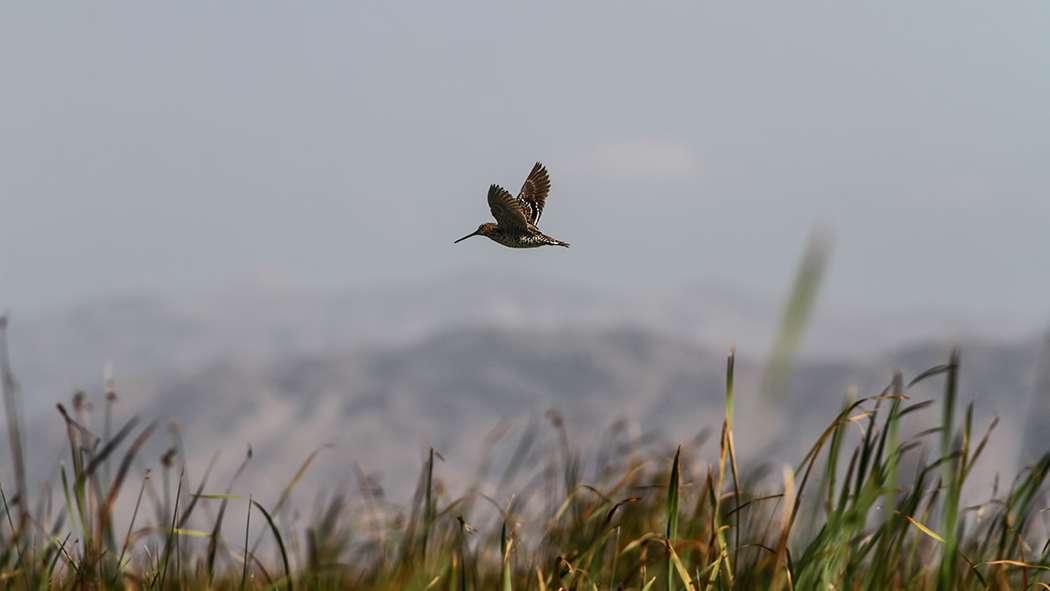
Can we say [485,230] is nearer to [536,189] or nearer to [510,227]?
[510,227]

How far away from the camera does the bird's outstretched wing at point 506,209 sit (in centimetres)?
200

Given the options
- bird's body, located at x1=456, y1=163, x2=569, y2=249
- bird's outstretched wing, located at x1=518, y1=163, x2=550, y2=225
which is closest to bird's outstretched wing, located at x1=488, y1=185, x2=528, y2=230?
bird's body, located at x1=456, y1=163, x2=569, y2=249

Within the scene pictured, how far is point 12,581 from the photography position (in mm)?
3053

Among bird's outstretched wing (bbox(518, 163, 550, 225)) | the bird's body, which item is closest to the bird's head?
the bird's body

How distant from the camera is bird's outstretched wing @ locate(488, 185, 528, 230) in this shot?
2.00 meters

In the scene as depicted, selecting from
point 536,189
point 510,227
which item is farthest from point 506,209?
point 536,189

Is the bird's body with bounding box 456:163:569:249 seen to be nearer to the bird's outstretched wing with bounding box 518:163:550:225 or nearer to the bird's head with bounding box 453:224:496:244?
the bird's head with bounding box 453:224:496:244

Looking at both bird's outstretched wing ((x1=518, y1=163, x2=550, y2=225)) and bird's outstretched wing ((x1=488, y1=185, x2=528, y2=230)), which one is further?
bird's outstretched wing ((x1=518, y1=163, x2=550, y2=225))

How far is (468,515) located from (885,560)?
1.95 meters

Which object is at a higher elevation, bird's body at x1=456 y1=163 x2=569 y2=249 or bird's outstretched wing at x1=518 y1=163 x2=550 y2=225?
bird's outstretched wing at x1=518 y1=163 x2=550 y2=225

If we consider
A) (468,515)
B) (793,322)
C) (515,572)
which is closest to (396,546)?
(468,515)

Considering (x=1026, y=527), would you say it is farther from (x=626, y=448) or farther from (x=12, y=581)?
(x=12, y=581)

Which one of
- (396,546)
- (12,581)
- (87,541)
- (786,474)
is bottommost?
(396,546)

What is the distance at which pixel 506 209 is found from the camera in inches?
79.4
